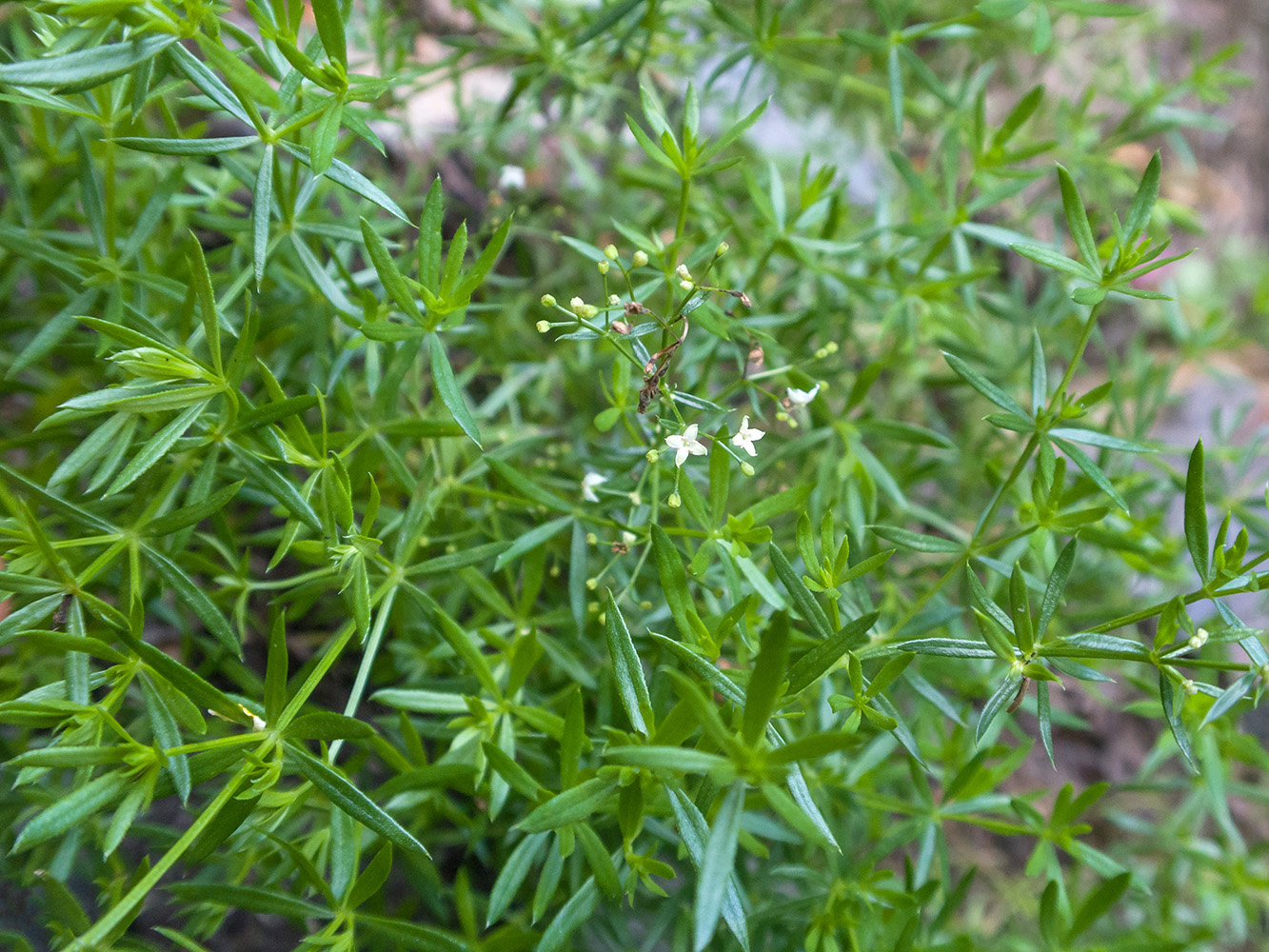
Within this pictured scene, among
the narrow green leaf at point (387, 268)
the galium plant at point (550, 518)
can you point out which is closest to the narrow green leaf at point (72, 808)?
the galium plant at point (550, 518)

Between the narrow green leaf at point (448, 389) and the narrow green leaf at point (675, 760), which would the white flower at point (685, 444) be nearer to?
the narrow green leaf at point (448, 389)

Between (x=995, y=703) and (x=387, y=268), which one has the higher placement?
(x=387, y=268)

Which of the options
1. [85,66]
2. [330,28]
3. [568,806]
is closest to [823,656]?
[568,806]

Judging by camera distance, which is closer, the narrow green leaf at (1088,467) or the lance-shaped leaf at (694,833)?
the lance-shaped leaf at (694,833)

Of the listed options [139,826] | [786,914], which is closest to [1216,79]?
[786,914]

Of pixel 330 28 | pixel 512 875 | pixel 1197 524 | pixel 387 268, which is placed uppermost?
pixel 330 28

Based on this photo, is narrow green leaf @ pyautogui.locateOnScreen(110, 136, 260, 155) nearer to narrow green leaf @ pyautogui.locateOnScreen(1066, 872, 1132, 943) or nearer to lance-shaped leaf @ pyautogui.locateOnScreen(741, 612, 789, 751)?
lance-shaped leaf @ pyautogui.locateOnScreen(741, 612, 789, 751)

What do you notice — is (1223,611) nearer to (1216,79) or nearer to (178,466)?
(178,466)

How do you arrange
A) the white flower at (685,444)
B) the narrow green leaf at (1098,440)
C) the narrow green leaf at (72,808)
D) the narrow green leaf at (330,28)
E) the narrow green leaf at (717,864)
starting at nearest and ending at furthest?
the narrow green leaf at (717,864) < the narrow green leaf at (72,808) < the narrow green leaf at (330,28) < the white flower at (685,444) < the narrow green leaf at (1098,440)

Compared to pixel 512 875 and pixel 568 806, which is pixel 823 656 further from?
pixel 512 875
